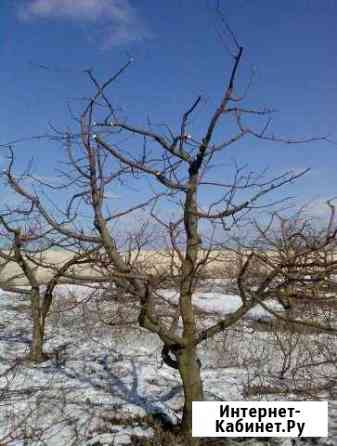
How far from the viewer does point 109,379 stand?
523 centimetres

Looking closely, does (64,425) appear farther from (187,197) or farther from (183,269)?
(187,197)

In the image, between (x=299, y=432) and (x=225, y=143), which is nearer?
(x=225, y=143)

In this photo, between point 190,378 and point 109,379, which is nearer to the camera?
point 190,378

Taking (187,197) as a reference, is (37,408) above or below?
below

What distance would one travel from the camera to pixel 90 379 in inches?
206

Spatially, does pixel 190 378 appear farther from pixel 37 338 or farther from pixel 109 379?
pixel 37 338

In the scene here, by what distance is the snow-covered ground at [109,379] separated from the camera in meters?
3.92

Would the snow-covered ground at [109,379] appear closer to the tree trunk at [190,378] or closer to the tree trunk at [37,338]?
the tree trunk at [37,338]

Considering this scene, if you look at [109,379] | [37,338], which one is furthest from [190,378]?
[37,338]

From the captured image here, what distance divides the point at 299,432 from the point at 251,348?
11.2 feet

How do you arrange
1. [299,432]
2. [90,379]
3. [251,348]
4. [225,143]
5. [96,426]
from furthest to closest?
1. [251,348]
2. [90,379]
3. [96,426]
4. [299,432]
5. [225,143]

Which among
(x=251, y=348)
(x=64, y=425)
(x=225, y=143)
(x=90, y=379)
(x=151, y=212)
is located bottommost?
(x=64, y=425)

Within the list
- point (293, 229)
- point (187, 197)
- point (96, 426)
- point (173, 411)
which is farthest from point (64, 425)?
point (293, 229)

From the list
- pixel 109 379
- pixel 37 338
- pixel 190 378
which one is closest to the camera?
pixel 190 378
